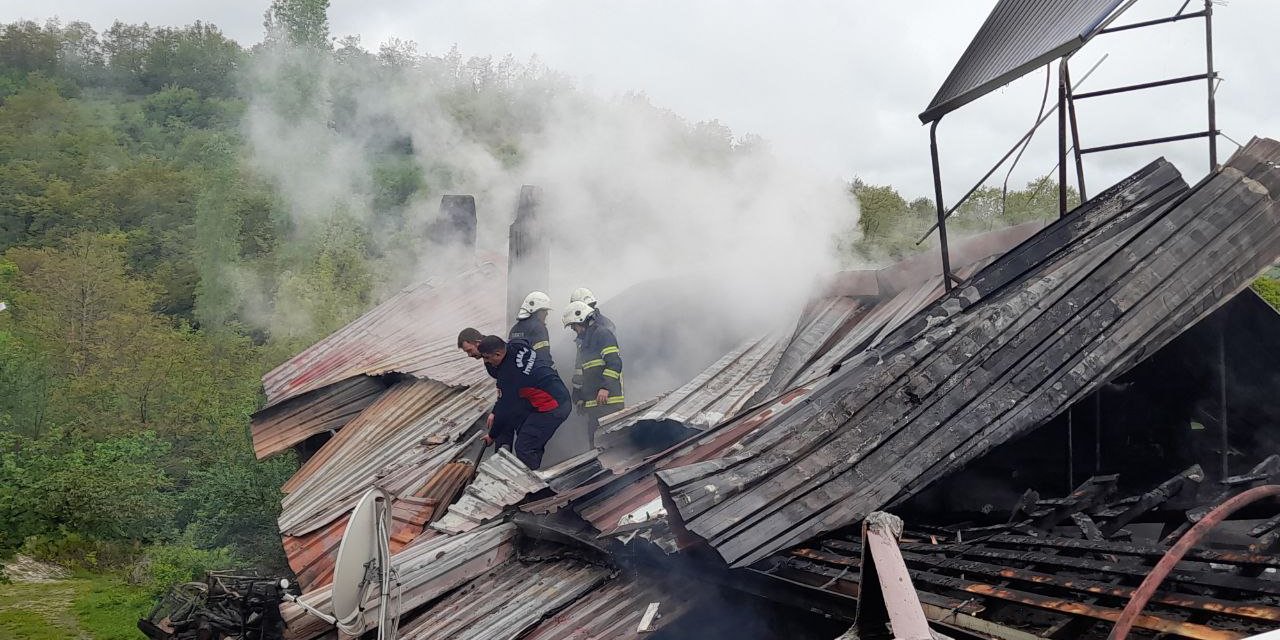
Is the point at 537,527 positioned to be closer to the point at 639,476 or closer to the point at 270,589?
the point at 639,476

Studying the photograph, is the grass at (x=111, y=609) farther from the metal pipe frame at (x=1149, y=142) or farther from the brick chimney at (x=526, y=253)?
the metal pipe frame at (x=1149, y=142)

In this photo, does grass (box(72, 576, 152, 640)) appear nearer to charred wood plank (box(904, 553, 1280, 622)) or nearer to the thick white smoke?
the thick white smoke

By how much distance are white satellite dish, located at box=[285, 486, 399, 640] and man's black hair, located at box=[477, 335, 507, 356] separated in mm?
2599

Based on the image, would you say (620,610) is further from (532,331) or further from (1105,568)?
(532,331)

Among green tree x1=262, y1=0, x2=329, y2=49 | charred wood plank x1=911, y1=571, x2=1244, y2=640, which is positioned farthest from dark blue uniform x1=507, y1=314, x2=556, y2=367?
green tree x1=262, y1=0, x2=329, y2=49

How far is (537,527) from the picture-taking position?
591cm

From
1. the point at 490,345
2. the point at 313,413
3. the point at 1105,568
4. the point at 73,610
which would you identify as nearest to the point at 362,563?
the point at 490,345

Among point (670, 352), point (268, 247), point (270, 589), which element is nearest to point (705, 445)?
point (270, 589)

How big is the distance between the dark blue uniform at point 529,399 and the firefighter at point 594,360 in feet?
2.47

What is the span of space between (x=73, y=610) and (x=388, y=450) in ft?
17.8

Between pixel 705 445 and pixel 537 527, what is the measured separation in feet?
3.92

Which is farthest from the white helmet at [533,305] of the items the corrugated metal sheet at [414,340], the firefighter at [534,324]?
the corrugated metal sheet at [414,340]

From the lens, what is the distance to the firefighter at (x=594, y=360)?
28.3 feet

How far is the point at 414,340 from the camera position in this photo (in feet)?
42.3
